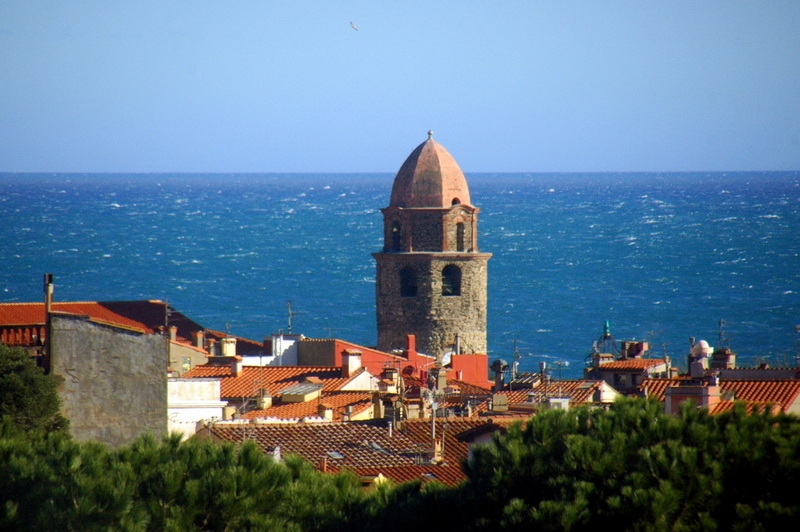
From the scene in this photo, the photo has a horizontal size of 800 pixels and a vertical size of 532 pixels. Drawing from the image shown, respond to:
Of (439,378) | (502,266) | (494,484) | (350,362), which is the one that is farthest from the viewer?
(502,266)

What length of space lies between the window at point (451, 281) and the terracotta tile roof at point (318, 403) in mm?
10362

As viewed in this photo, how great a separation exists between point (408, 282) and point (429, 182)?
228 cm

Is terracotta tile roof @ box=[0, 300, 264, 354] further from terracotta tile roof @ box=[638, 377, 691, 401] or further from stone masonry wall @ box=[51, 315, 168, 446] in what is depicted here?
stone masonry wall @ box=[51, 315, 168, 446]

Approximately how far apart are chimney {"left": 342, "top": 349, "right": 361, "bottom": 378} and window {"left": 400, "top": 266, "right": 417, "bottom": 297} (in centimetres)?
603

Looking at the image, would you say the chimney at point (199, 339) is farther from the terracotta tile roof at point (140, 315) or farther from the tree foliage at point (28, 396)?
the tree foliage at point (28, 396)

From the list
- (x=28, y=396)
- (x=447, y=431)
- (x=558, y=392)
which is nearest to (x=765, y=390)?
(x=447, y=431)

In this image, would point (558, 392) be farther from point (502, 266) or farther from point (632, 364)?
point (502, 266)

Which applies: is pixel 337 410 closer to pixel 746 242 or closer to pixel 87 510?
pixel 87 510

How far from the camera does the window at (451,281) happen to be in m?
40.3

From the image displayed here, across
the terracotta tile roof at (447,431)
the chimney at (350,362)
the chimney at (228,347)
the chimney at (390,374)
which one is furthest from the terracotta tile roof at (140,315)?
the terracotta tile roof at (447,431)

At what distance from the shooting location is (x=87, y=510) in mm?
15867

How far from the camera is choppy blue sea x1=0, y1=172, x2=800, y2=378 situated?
79688 mm

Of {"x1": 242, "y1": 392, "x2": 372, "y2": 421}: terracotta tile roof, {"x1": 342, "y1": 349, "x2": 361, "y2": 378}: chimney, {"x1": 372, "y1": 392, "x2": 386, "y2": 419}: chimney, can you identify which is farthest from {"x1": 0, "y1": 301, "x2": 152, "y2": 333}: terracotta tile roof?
{"x1": 372, "y1": 392, "x2": 386, "y2": 419}: chimney

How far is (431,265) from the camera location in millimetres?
39969
